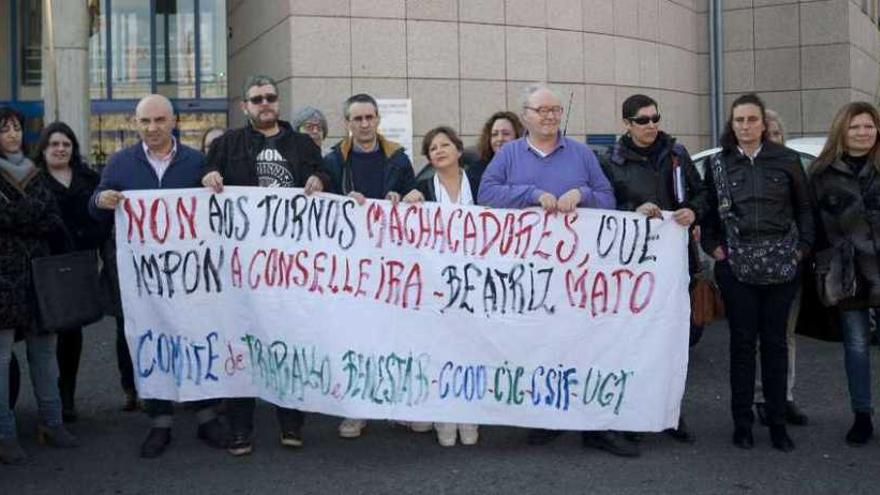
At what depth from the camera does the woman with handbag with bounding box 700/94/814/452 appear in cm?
582

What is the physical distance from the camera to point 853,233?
5.97 metres

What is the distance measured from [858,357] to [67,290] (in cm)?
456

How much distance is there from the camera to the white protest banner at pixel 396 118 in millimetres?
14789

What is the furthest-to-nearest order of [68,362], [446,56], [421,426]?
[446,56]
[68,362]
[421,426]

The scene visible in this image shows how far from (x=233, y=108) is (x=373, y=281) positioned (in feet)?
44.7

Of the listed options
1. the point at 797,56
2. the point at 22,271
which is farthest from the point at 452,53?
the point at 22,271

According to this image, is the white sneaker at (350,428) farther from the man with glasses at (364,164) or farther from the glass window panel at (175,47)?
the glass window panel at (175,47)

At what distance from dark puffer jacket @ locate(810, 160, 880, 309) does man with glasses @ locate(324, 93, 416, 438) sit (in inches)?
95.9

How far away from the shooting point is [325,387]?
5844 millimetres

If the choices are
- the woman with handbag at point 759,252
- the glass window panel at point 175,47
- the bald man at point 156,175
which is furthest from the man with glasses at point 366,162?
the glass window panel at point 175,47

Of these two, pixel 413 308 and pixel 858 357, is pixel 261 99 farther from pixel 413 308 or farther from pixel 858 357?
pixel 858 357

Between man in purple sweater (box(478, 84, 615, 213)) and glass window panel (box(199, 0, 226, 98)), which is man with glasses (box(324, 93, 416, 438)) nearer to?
man in purple sweater (box(478, 84, 615, 213))

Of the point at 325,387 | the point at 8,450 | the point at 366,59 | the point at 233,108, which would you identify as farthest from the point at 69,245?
the point at 233,108

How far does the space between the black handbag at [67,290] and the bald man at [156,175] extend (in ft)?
1.00
